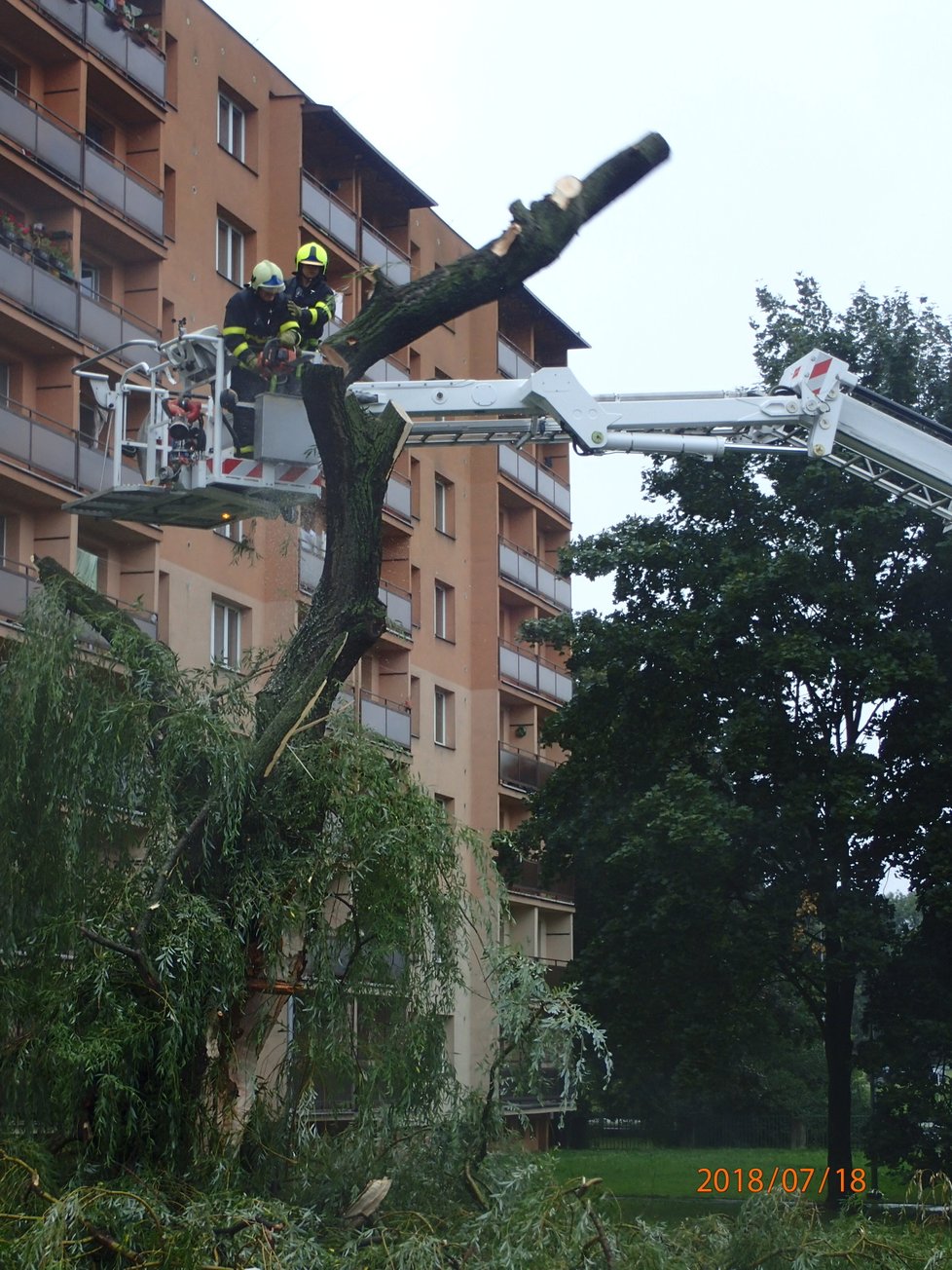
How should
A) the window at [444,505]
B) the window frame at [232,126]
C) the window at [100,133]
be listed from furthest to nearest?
1. the window at [444,505]
2. the window frame at [232,126]
3. the window at [100,133]

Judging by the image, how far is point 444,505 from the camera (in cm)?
4241

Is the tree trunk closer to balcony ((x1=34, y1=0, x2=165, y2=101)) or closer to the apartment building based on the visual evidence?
the apartment building

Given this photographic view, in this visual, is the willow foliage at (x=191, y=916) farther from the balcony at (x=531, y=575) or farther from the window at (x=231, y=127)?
the balcony at (x=531, y=575)

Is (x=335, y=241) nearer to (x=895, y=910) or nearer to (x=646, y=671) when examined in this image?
(x=646, y=671)

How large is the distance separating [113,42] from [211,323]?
5.33 metres

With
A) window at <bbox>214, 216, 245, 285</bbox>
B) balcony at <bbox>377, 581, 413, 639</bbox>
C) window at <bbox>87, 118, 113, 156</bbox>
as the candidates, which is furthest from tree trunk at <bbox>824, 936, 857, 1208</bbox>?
window at <bbox>87, 118, 113, 156</bbox>

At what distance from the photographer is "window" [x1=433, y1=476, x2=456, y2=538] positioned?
42.1 m

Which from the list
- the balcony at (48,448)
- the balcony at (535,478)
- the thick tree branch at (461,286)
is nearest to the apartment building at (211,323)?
the balcony at (48,448)

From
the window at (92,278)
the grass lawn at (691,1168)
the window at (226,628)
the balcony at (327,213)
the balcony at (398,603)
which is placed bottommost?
the grass lawn at (691,1168)

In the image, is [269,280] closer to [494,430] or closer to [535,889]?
[494,430]

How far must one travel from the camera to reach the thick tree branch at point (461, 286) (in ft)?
38.8

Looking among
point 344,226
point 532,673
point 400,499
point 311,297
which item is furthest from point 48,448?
point 532,673

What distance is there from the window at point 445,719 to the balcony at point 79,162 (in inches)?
596

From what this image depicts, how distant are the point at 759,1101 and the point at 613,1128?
6883 mm
